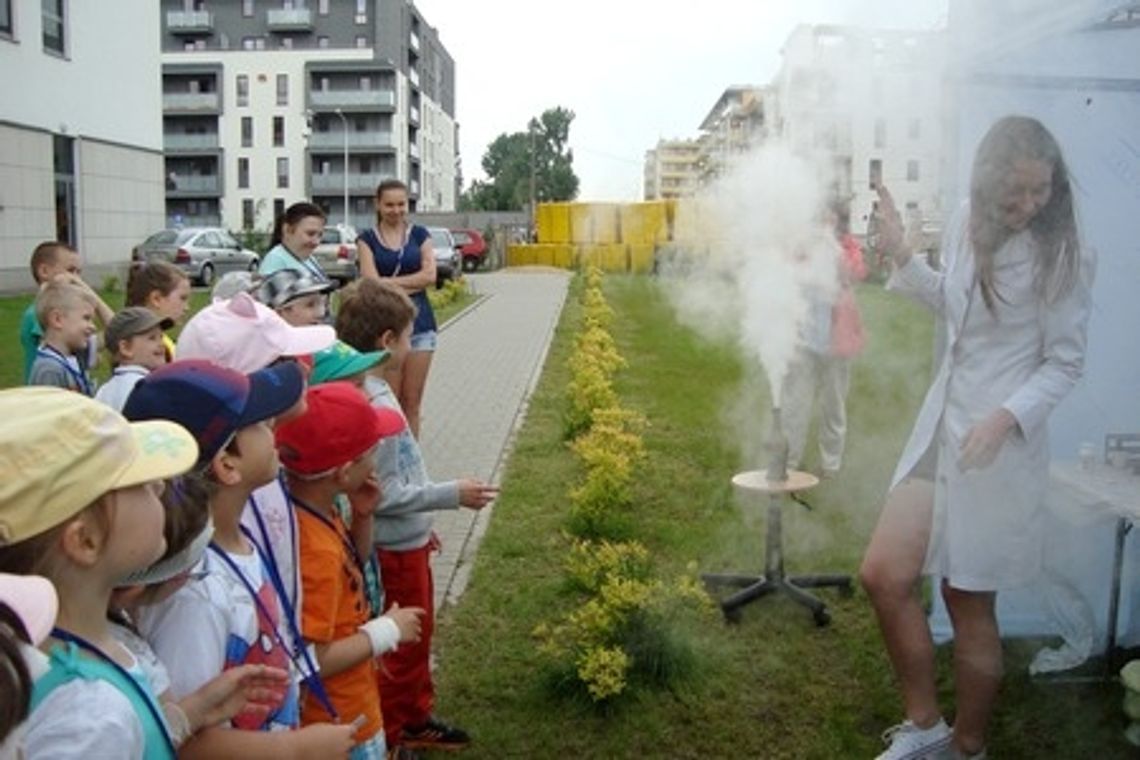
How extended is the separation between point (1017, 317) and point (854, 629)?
200 centimetres

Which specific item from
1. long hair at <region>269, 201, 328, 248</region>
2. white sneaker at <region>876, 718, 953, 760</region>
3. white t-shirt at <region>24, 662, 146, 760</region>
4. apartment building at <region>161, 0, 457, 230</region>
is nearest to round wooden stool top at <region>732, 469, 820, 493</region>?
white sneaker at <region>876, 718, 953, 760</region>

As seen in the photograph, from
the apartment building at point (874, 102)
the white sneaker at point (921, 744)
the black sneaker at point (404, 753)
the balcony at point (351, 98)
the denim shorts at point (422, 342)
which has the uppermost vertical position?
the balcony at point (351, 98)

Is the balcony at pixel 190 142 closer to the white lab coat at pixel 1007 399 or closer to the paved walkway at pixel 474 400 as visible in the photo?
the paved walkway at pixel 474 400

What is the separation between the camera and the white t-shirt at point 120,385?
4.16 meters

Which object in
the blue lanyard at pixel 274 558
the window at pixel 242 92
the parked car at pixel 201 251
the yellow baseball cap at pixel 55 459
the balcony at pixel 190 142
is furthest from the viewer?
the window at pixel 242 92

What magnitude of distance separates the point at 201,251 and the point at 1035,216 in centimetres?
2816

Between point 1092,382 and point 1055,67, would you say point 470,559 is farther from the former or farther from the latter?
point 1055,67

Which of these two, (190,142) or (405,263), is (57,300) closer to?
(405,263)

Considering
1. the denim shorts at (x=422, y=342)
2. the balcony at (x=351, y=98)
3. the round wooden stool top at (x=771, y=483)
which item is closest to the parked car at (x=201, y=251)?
the denim shorts at (x=422, y=342)

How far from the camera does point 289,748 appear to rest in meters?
2.12

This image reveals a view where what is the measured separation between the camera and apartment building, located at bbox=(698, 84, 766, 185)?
6441mm

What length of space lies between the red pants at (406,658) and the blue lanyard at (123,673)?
74.4 inches

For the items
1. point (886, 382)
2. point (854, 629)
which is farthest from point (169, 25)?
point (854, 629)

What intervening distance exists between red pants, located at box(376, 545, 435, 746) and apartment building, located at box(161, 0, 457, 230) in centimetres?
7286
